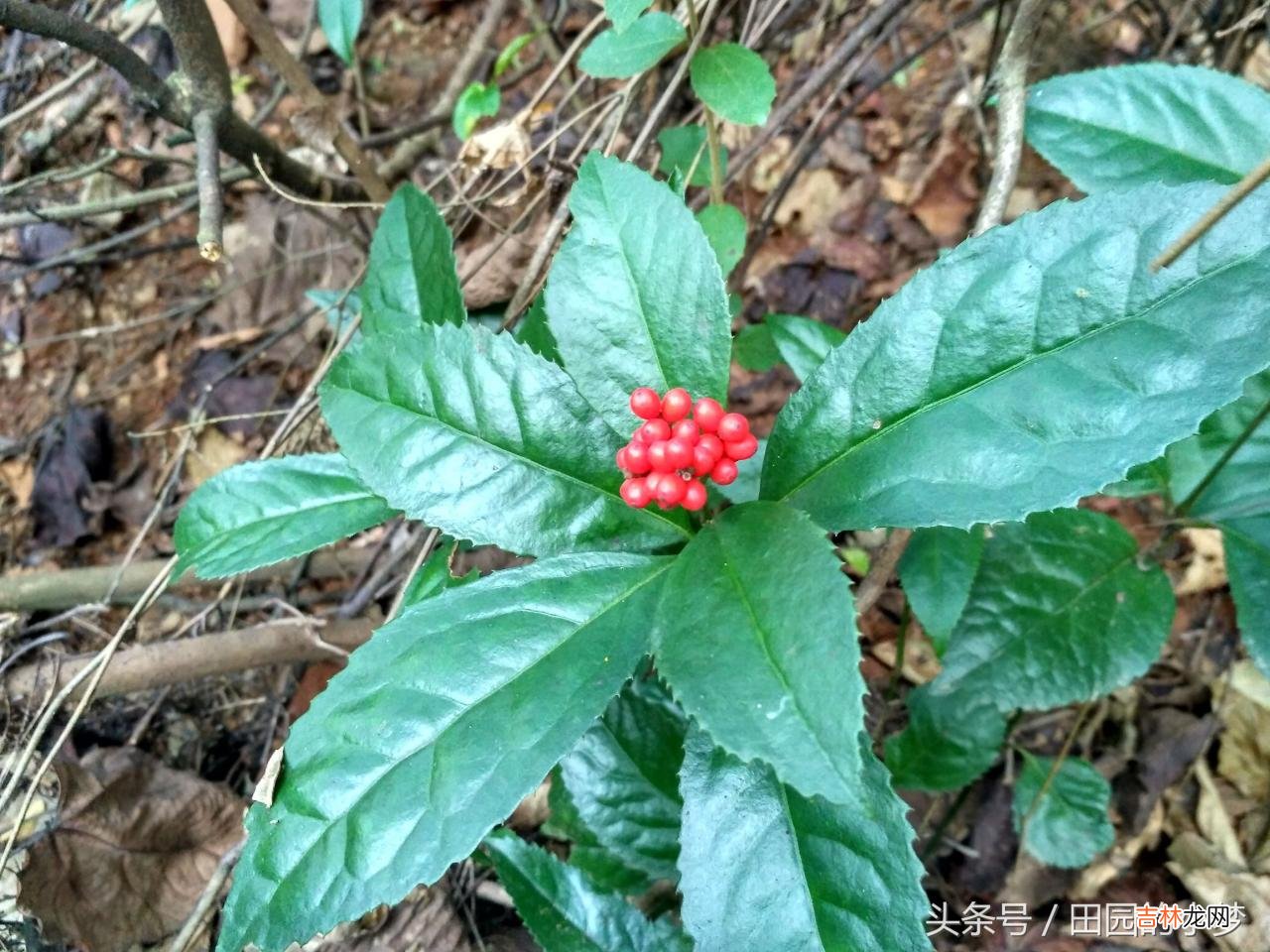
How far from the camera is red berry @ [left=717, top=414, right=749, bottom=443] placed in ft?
4.24

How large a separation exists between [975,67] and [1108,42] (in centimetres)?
46

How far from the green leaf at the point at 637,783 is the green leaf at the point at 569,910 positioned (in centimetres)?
14

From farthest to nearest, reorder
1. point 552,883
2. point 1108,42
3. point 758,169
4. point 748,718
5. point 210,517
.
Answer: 1. point 758,169
2. point 1108,42
3. point 210,517
4. point 552,883
5. point 748,718

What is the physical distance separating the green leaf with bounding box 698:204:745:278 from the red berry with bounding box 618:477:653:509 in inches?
32.5

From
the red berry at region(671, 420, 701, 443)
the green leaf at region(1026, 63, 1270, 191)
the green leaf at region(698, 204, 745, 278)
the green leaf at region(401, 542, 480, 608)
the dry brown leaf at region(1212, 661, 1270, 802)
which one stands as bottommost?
the dry brown leaf at region(1212, 661, 1270, 802)

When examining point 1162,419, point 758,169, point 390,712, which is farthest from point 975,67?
point 390,712

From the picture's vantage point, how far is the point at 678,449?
4.06 feet

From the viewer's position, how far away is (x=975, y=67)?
3316mm

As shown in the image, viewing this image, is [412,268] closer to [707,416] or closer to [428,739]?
[707,416]

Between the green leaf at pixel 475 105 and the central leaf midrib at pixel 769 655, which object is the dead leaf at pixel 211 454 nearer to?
the green leaf at pixel 475 105

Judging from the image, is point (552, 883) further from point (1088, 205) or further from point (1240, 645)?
point (1240, 645)

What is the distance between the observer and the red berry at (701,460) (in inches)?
49.6

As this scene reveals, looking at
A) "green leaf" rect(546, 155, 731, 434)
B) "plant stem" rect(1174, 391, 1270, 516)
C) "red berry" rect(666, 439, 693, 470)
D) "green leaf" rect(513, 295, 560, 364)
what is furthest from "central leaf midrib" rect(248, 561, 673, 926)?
"plant stem" rect(1174, 391, 1270, 516)

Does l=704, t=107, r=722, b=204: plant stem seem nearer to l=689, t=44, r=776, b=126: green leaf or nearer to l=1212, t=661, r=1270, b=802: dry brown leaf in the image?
l=689, t=44, r=776, b=126: green leaf
